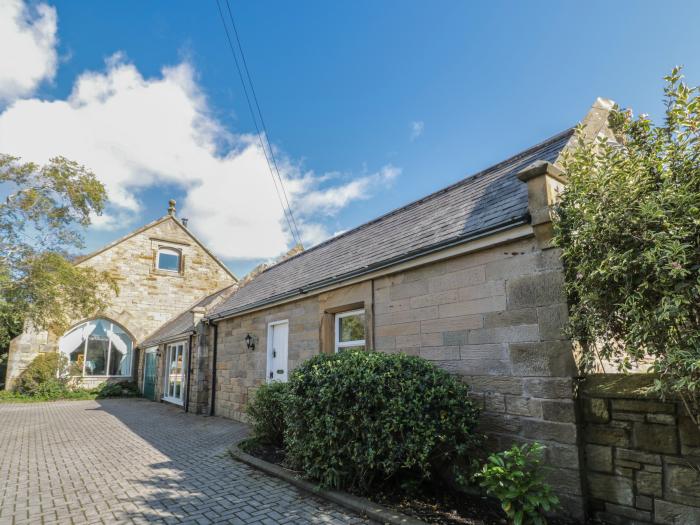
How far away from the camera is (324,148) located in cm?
1206

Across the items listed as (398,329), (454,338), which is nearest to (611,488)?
(454,338)

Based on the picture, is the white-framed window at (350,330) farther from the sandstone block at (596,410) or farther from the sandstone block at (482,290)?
the sandstone block at (596,410)

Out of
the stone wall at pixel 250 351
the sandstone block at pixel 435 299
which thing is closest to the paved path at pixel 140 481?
the stone wall at pixel 250 351

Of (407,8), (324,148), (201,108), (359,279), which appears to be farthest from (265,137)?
(359,279)

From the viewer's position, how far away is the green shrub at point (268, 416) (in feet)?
22.9

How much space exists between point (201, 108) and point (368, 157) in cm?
458

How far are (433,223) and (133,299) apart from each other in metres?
18.9

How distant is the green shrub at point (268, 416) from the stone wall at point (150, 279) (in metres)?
Answer: 15.7

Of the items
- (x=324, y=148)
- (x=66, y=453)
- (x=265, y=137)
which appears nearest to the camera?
(x=66, y=453)

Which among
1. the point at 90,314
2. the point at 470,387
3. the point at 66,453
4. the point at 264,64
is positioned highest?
the point at 264,64

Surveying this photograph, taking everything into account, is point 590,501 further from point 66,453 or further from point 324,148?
point 324,148

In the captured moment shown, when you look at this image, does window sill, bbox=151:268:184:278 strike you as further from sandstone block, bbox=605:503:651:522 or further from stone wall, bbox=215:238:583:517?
sandstone block, bbox=605:503:651:522

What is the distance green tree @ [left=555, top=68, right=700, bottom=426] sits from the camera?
2854 millimetres

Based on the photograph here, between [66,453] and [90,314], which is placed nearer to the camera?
[66,453]
